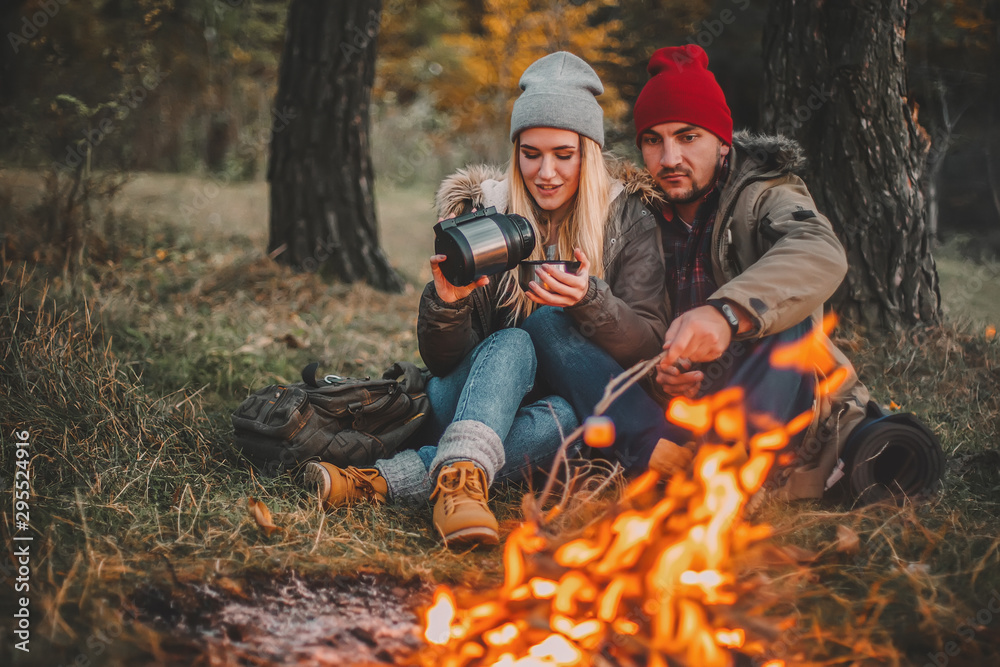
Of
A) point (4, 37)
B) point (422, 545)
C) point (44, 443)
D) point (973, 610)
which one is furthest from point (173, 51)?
point (973, 610)

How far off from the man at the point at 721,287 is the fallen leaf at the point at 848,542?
0.29 metres

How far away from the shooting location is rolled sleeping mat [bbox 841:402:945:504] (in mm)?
1991

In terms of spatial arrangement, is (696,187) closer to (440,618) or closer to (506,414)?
(506,414)

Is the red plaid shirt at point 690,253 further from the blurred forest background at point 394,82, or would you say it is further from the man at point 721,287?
the blurred forest background at point 394,82

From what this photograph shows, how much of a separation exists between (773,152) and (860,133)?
113 centimetres

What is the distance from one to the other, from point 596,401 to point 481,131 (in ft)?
42.6

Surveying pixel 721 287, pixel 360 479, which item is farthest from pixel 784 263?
pixel 360 479

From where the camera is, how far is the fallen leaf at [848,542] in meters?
1.79

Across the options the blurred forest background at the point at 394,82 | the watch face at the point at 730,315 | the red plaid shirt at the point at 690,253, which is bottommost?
the watch face at the point at 730,315

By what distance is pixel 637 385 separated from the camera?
2.22m

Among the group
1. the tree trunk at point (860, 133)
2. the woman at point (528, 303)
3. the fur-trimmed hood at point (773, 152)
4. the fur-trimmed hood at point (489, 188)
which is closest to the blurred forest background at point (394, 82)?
the tree trunk at point (860, 133)

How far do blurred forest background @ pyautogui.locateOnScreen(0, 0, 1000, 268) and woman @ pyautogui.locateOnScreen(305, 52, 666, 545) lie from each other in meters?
2.74

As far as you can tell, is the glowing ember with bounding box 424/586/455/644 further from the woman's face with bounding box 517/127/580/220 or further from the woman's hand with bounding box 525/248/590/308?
the woman's face with bounding box 517/127/580/220

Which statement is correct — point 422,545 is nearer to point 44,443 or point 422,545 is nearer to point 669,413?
point 669,413
